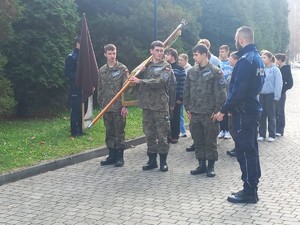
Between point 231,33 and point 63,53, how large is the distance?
54.3ft

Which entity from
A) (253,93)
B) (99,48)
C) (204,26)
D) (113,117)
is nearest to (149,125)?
(113,117)

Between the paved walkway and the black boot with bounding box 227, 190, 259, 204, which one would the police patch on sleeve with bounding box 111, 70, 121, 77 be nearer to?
the paved walkway

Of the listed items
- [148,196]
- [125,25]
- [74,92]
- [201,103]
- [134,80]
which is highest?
[125,25]

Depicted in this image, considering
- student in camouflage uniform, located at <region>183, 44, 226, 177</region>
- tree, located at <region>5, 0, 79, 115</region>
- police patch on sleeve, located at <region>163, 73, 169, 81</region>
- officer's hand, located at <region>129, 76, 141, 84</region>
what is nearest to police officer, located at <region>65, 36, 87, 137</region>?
officer's hand, located at <region>129, 76, 141, 84</region>

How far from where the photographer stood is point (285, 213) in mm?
6184

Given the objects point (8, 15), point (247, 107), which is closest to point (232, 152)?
point (247, 107)

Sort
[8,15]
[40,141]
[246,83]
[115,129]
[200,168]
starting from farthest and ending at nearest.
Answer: [8,15]
[40,141]
[115,129]
[200,168]
[246,83]

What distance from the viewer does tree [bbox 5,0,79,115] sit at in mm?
13445

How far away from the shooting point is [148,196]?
6.96m

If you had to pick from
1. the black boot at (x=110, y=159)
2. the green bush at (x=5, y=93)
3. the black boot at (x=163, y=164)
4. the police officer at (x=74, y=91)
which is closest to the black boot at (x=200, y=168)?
the black boot at (x=163, y=164)

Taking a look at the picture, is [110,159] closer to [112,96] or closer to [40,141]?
[112,96]

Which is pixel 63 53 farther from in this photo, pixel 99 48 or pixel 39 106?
pixel 99 48

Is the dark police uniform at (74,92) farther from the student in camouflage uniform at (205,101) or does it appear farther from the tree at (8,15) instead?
the student in camouflage uniform at (205,101)

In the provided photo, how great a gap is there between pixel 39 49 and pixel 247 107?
8.10m
